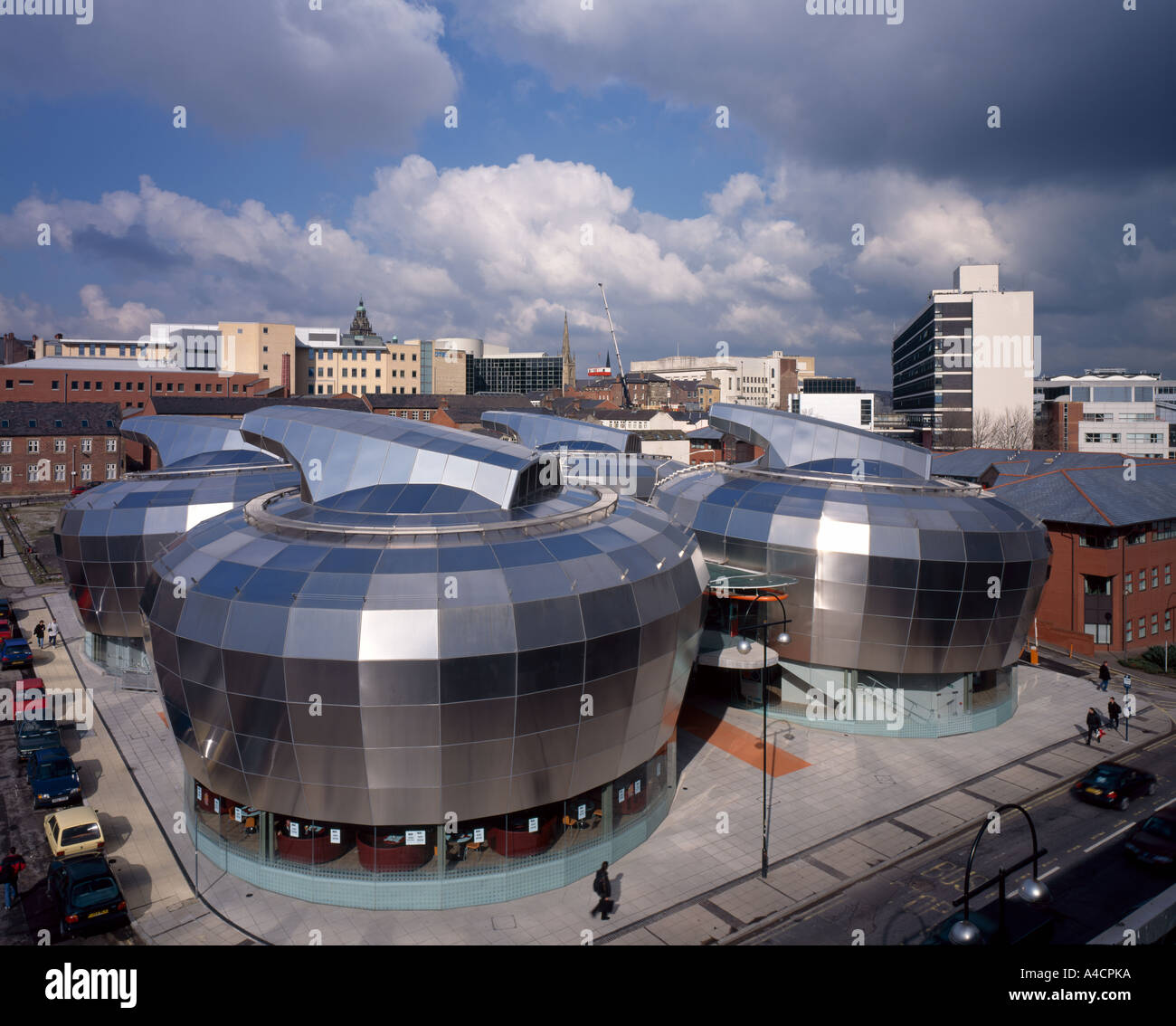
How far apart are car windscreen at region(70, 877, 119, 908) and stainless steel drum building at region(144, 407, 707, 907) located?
3.53 metres

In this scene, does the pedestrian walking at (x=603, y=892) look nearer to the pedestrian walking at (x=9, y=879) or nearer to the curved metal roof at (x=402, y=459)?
the curved metal roof at (x=402, y=459)

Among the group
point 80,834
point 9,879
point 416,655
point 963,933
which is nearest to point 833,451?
point 416,655

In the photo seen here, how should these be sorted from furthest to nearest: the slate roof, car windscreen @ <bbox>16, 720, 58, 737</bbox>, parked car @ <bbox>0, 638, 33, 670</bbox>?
the slate roof → parked car @ <bbox>0, 638, 33, 670</bbox> → car windscreen @ <bbox>16, 720, 58, 737</bbox>

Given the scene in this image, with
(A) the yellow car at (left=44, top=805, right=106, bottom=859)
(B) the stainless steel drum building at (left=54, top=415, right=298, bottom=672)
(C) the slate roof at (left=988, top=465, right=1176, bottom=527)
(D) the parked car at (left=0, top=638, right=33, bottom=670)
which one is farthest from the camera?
(C) the slate roof at (left=988, top=465, right=1176, bottom=527)

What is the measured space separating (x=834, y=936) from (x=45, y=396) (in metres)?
140

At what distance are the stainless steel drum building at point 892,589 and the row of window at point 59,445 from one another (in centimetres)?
9577

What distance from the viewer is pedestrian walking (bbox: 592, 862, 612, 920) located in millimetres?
23438

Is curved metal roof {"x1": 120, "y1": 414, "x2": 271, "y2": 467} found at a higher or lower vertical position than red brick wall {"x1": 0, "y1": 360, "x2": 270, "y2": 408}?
lower

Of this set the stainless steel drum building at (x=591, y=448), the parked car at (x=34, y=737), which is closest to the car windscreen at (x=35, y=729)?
the parked car at (x=34, y=737)

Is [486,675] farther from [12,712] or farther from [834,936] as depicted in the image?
[12,712]

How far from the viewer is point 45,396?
125750 mm

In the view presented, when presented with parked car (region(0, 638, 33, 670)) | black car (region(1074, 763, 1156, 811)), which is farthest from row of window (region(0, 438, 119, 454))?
black car (region(1074, 763, 1156, 811))

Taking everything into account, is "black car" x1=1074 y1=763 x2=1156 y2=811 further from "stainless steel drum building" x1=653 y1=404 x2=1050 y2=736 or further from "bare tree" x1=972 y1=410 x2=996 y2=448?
"bare tree" x1=972 y1=410 x2=996 y2=448

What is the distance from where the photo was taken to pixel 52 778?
3155cm
